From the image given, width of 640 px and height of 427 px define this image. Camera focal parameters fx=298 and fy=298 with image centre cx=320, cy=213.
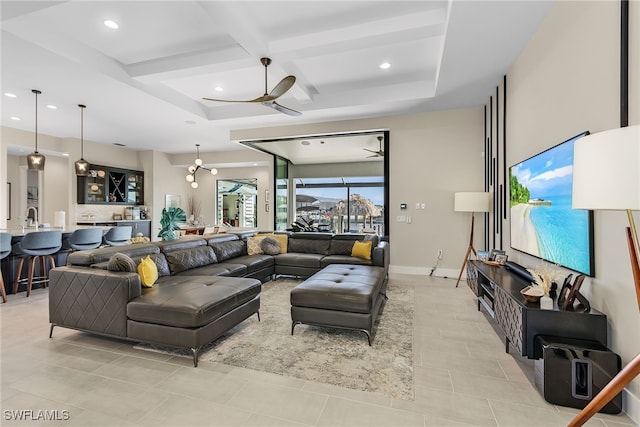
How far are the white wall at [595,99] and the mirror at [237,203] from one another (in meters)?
9.20

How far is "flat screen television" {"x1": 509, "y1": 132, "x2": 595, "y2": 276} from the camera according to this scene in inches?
86.7

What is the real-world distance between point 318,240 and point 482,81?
3.59m

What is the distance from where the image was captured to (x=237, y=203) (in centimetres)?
1106

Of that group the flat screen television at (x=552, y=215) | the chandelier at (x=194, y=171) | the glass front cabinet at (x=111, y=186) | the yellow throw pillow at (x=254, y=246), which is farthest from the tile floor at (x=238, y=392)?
the glass front cabinet at (x=111, y=186)

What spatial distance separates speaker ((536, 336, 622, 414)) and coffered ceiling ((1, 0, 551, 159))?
9.22ft

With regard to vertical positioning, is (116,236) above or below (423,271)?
above

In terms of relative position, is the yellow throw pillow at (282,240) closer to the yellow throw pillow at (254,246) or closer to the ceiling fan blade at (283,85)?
the yellow throw pillow at (254,246)

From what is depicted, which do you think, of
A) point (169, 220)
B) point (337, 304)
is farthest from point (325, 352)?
point (169, 220)

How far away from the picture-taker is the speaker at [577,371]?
5.92 feet

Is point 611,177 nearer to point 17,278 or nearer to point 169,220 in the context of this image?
point 169,220

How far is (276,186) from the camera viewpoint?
293 inches

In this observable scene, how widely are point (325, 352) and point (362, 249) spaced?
2.37 meters

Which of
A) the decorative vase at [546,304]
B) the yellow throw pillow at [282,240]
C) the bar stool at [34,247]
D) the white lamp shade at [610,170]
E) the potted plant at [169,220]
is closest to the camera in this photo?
the white lamp shade at [610,170]

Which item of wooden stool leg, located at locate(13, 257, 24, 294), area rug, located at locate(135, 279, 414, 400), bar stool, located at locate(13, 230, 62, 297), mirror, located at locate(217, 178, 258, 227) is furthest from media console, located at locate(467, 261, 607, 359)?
mirror, located at locate(217, 178, 258, 227)
